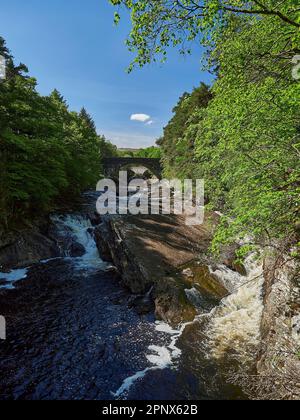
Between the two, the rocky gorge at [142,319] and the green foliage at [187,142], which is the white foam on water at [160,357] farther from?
the green foliage at [187,142]

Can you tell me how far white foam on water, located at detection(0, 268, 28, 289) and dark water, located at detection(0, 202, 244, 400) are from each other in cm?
46

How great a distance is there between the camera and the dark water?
24.7 feet

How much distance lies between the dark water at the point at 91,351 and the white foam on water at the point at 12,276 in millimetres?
459

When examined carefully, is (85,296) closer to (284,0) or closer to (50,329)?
(50,329)

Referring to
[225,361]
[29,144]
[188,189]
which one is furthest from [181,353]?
[188,189]

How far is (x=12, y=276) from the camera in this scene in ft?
48.3

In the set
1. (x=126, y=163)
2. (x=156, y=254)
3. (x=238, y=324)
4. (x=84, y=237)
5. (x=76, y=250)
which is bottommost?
(x=238, y=324)

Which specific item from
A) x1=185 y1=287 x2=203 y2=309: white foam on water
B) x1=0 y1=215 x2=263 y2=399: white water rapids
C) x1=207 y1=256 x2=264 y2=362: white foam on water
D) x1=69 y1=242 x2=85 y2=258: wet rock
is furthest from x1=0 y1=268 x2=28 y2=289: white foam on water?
x1=207 y1=256 x2=264 y2=362: white foam on water

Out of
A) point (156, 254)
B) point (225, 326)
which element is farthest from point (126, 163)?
point (225, 326)

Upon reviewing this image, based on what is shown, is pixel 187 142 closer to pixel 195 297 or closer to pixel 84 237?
pixel 84 237

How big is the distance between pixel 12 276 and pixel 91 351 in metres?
7.77

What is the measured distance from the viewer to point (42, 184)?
18719 mm

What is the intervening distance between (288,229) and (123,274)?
33.3 ft

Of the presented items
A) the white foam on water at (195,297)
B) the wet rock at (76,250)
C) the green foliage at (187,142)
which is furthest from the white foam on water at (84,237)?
the green foliage at (187,142)
